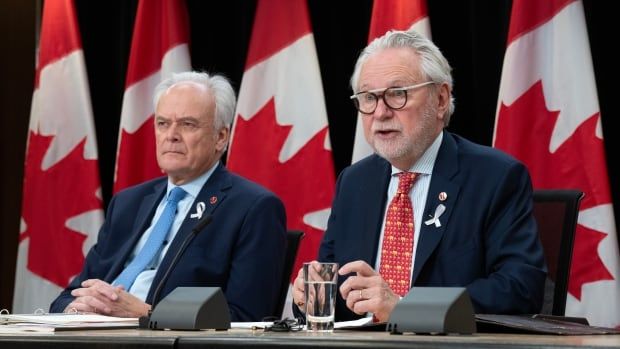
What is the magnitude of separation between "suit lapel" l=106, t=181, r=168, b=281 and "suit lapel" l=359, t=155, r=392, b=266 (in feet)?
3.08

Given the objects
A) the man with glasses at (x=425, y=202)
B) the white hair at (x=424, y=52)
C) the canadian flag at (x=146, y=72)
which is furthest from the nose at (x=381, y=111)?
the canadian flag at (x=146, y=72)

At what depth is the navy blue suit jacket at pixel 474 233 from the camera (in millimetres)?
2516

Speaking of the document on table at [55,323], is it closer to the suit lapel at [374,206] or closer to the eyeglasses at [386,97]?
the suit lapel at [374,206]

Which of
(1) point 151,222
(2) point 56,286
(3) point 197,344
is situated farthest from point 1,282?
(3) point 197,344

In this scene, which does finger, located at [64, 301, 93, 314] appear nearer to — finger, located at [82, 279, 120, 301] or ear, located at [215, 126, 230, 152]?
finger, located at [82, 279, 120, 301]

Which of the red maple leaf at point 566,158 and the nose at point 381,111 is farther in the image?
the red maple leaf at point 566,158

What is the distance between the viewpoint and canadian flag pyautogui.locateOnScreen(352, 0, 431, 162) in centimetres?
401

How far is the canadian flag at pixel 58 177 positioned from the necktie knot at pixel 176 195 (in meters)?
1.42

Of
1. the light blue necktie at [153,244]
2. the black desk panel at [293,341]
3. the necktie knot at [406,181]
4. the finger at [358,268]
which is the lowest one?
the black desk panel at [293,341]

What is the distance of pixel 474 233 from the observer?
2.64 metres

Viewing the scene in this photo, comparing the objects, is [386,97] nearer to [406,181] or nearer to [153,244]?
[406,181]

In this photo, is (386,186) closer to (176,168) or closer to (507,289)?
(507,289)

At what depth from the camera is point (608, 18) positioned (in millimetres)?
3914

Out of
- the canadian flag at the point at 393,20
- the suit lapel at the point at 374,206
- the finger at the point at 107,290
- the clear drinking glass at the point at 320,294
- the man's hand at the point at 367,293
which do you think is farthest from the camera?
the canadian flag at the point at 393,20
